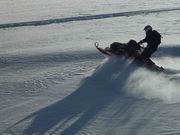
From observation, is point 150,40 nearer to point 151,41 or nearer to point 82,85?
point 151,41

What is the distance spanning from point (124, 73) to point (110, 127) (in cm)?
409

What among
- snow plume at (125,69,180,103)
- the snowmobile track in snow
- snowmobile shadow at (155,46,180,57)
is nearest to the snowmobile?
snow plume at (125,69,180,103)

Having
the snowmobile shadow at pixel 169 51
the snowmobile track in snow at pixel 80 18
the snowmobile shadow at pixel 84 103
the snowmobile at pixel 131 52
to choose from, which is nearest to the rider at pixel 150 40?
the snowmobile at pixel 131 52

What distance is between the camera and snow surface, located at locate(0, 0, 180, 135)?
766cm

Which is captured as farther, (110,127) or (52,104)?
(52,104)

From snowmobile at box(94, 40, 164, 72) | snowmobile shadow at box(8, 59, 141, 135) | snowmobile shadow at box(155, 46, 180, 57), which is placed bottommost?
snowmobile shadow at box(8, 59, 141, 135)

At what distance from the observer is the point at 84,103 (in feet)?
29.5

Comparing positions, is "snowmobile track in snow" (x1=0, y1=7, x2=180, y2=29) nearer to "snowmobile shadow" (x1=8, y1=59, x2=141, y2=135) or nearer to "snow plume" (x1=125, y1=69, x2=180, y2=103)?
"snowmobile shadow" (x1=8, y1=59, x2=141, y2=135)

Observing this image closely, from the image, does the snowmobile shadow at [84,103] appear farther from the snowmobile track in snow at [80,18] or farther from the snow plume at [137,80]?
the snowmobile track in snow at [80,18]

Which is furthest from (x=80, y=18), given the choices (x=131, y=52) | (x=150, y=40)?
(x=150, y=40)

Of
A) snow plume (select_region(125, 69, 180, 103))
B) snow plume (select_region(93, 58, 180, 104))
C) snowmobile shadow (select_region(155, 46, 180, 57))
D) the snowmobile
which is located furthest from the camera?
snowmobile shadow (select_region(155, 46, 180, 57))

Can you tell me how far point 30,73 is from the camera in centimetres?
1189

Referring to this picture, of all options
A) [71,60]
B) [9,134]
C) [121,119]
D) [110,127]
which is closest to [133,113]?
[121,119]

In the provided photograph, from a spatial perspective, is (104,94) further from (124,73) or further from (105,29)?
(105,29)
